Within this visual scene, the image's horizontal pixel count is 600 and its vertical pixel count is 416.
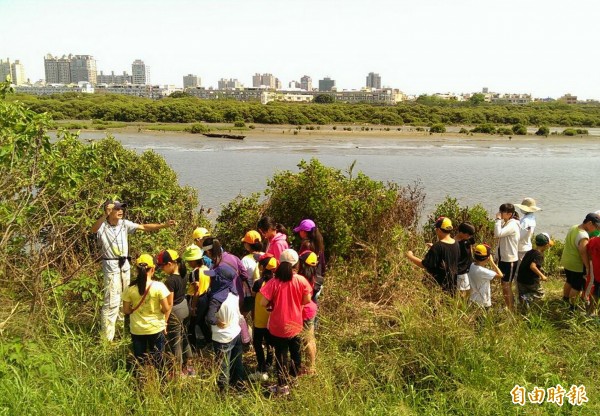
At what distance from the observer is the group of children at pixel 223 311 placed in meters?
4.68

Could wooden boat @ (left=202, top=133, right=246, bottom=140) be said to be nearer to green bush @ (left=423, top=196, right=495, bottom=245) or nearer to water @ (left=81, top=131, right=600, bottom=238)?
→ water @ (left=81, top=131, right=600, bottom=238)

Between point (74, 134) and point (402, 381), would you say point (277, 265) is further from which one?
point (74, 134)

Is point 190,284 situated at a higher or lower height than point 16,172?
lower

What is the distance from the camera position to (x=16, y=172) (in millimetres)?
Result: 5367

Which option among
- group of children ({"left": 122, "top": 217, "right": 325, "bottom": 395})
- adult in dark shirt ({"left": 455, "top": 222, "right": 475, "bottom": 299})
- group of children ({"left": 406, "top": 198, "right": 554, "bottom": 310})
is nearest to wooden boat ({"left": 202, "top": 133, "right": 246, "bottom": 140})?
group of children ({"left": 406, "top": 198, "right": 554, "bottom": 310})

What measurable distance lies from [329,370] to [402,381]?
67 cm

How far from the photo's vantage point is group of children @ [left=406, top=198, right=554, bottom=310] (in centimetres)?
557

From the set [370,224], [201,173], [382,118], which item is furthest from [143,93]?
[370,224]

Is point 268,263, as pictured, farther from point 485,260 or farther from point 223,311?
point 485,260

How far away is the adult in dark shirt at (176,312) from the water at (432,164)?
29.4 feet

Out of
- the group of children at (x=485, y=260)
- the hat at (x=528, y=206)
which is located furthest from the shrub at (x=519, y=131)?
the group of children at (x=485, y=260)

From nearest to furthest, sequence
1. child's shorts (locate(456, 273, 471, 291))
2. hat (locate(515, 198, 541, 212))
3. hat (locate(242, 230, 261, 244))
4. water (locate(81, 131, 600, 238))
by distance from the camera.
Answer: hat (locate(242, 230, 261, 244)) < child's shorts (locate(456, 273, 471, 291)) < hat (locate(515, 198, 541, 212)) < water (locate(81, 131, 600, 238))

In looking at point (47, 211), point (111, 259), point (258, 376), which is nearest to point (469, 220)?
point (258, 376)

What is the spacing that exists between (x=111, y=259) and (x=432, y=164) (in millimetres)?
23805
